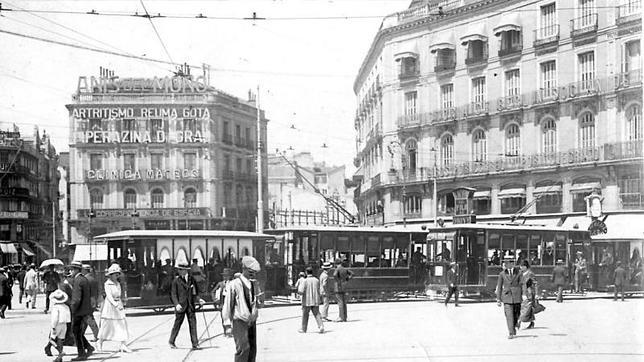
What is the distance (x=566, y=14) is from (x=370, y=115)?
1897cm

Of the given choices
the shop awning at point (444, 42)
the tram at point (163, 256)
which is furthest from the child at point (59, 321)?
the shop awning at point (444, 42)

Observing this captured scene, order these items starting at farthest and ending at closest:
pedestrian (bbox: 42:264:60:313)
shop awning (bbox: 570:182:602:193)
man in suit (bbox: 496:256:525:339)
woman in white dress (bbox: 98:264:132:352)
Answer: shop awning (bbox: 570:182:602:193), pedestrian (bbox: 42:264:60:313), man in suit (bbox: 496:256:525:339), woman in white dress (bbox: 98:264:132:352)

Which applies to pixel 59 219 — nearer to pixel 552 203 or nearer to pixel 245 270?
pixel 552 203

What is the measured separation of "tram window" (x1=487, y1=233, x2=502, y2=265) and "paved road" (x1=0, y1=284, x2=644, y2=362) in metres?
3.80

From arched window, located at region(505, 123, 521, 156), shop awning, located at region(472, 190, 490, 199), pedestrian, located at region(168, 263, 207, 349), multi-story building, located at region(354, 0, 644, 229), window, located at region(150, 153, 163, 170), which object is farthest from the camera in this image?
window, located at region(150, 153, 163, 170)

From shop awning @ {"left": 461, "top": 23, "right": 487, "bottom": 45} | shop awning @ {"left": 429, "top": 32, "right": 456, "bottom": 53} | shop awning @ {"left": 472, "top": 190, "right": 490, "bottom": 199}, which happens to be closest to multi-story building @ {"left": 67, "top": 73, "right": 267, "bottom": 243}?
shop awning @ {"left": 429, "top": 32, "right": 456, "bottom": 53}

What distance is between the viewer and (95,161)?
199ft

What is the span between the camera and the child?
1278 cm

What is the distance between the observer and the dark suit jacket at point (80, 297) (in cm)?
1339

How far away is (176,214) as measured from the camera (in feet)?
195

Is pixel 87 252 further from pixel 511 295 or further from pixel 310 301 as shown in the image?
pixel 511 295

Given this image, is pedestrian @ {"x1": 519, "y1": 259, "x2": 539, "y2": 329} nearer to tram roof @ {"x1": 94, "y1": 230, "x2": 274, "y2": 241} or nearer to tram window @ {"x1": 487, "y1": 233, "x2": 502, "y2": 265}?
tram window @ {"x1": 487, "y1": 233, "x2": 502, "y2": 265}

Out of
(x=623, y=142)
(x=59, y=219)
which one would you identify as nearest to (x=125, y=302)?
(x=623, y=142)

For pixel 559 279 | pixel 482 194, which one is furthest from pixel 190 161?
pixel 559 279
